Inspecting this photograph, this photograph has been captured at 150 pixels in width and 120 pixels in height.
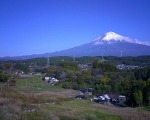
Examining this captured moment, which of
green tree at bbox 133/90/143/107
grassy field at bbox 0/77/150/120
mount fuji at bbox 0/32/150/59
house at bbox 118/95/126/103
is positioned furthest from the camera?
mount fuji at bbox 0/32/150/59

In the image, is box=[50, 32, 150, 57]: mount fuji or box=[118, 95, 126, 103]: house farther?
box=[50, 32, 150, 57]: mount fuji

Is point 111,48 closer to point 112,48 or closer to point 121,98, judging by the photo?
point 112,48

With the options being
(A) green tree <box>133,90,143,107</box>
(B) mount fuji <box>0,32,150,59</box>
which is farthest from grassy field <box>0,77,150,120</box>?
(B) mount fuji <box>0,32,150,59</box>

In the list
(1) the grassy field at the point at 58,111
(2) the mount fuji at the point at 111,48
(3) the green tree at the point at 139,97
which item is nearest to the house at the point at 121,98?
(3) the green tree at the point at 139,97

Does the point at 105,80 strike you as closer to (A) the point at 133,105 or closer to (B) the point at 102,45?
(A) the point at 133,105

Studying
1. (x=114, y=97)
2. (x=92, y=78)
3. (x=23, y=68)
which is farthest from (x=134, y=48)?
(x=114, y=97)

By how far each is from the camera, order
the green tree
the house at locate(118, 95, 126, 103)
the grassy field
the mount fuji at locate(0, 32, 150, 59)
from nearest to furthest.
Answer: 1. the grassy field
2. the green tree
3. the house at locate(118, 95, 126, 103)
4. the mount fuji at locate(0, 32, 150, 59)

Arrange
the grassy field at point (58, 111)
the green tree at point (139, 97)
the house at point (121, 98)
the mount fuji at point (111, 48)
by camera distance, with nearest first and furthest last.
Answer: the grassy field at point (58, 111) → the green tree at point (139, 97) → the house at point (121, 98) → the mount fuji at point (111, 48)

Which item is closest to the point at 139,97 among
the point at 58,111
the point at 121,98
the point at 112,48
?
the point at 121,98

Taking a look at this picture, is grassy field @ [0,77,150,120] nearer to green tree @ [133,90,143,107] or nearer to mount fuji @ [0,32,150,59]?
green tree @ [133,90,143,107]

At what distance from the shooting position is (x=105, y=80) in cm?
3008

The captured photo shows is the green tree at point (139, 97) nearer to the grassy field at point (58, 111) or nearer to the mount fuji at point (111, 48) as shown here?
the grassy field at point (58, 111)

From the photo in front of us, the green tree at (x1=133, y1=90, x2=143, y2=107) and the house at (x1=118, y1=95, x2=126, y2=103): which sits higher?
the green tree at (x1=133, y1=90, x2=143, y2=107)

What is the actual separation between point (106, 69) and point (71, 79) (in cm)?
859
